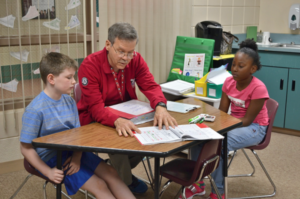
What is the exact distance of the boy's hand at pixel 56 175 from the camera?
65.7 inches

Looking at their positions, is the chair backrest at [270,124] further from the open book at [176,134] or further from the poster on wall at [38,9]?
the poster on wall at [38,9]

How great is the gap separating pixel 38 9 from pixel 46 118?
1.19 meters

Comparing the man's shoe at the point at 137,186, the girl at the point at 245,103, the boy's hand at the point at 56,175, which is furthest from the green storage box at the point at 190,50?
the boy's hand at the point at 56,175

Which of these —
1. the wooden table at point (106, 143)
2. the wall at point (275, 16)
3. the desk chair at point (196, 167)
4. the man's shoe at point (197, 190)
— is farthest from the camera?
the wall at point (275, 16)

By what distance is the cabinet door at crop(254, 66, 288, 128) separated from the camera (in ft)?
12.3

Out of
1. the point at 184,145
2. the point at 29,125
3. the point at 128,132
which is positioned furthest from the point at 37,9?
the point at 184,145

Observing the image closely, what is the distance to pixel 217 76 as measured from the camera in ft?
9.79

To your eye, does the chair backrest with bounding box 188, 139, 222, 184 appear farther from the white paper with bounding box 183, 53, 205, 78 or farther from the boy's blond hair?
the white paper with bounding box 183, 53, 205, 78

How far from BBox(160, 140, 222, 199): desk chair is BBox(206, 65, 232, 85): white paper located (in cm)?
104

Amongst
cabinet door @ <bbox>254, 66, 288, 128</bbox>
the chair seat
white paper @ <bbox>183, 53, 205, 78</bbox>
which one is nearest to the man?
the chair seat

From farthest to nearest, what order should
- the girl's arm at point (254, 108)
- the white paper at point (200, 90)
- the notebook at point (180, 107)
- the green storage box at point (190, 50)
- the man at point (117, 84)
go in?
the green storage box at point (190, 50) < the white paper at point (200, 90) < the girl's arm at point (254, 108) < the notebook at point (180, 107) < the man at point (117, 84)

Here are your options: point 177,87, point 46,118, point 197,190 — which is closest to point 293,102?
point 177,87

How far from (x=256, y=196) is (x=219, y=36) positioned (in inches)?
63.6

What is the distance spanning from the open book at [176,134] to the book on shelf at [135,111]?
11 centimetres
